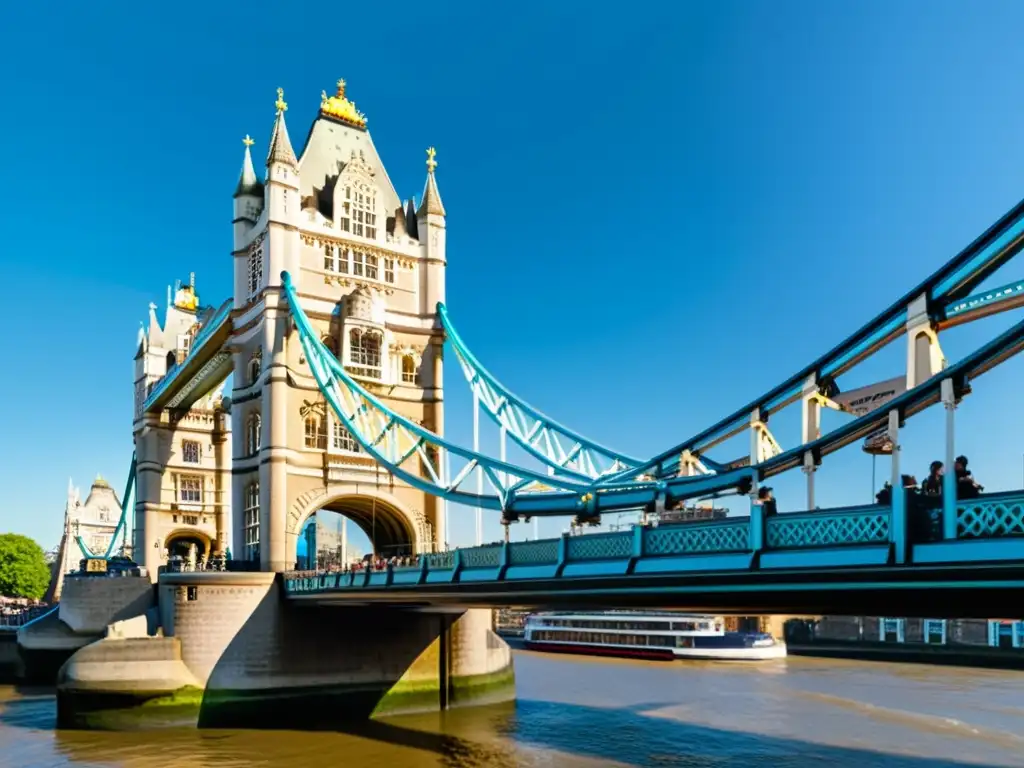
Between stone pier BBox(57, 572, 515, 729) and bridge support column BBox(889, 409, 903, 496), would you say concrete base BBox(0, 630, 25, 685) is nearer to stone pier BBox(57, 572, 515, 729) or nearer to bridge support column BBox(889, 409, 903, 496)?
stone pier BBox(57, 572, 515, 729)

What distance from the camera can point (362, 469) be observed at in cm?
3925

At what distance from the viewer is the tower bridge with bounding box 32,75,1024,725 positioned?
15.0 meters

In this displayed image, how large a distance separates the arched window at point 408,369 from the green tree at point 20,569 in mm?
48021

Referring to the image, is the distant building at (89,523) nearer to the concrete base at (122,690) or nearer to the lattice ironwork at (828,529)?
the concrete base at (122,690)

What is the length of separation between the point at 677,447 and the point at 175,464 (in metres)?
38.6

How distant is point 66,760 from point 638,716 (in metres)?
16.0

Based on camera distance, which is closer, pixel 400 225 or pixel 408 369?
pixel 408 369

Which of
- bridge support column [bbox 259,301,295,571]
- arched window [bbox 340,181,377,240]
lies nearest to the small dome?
bridge support column [bbox 259,301,295,571]

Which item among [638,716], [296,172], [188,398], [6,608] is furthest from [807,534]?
[6,608]

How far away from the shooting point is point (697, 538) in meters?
17.2

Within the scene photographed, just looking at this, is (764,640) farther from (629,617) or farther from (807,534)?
(807,534)

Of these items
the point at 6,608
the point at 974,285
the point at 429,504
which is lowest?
the point at 6,608

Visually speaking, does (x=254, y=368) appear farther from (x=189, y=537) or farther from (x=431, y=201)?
(x=189, y=537)

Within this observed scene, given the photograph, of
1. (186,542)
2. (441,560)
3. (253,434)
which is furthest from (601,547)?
(186,542)
